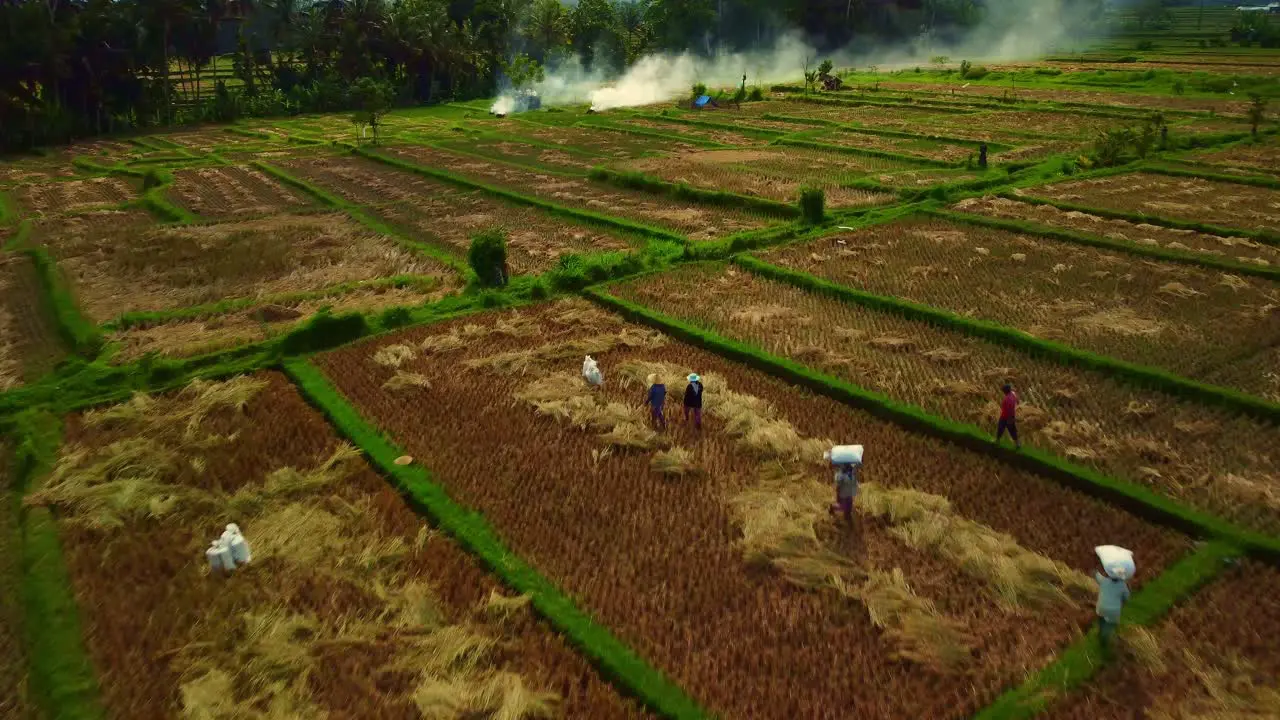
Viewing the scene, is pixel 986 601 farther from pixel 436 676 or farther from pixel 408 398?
pixel 408 398

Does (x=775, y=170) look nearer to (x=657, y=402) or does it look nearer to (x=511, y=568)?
(x=657, y=402)

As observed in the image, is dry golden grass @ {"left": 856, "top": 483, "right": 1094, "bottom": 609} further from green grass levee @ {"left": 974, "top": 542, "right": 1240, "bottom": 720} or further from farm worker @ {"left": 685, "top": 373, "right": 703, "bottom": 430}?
farm worker @ {"left": 685, "top": 373, "right": 703, "bottom": 430}

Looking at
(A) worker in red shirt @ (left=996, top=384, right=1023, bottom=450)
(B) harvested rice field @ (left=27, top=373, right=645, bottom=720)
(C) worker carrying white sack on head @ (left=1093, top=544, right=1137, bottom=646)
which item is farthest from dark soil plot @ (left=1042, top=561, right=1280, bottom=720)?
(B) harvested rice field @ (left=27, top=373, right=645, bottom=720)

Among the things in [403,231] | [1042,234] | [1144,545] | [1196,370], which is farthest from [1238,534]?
[403,231]

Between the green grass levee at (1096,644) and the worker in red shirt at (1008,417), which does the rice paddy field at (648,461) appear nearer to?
the green grass levee at (1096,644)

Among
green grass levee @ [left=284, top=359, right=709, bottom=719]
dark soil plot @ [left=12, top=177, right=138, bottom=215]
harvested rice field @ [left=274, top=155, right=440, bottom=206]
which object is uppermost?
harvested rice field @ [left=274, top=155, right=440, bottom=206]
